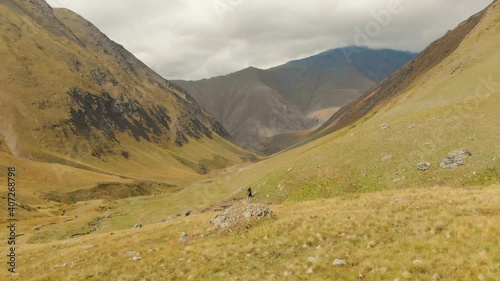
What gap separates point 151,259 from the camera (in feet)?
79.8

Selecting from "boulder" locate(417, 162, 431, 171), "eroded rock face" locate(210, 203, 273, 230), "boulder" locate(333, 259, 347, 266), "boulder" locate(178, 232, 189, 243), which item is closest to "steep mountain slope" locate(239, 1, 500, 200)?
"boulder" locate(417, 162, 431, 171)

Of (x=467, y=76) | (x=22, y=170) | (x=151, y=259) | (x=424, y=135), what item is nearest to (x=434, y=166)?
(x=424, y=135)

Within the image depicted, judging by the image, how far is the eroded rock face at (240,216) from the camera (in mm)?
28805

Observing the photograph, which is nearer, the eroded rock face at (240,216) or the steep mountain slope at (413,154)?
the eroded rock face at (240,216)

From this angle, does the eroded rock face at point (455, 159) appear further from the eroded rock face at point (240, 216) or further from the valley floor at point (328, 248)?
the eroded rock face at point (240, 216)

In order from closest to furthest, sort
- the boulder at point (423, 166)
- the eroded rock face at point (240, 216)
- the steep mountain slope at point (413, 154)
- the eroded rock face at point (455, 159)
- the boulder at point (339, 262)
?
1. the boulder at point (339, 262)
2. the eroded rock face at point (240, 216)
3. the steep mountain slope at point (413, 154)
4. the eroded rock face at point (455, 159)
5. the boulder at point (423, 166)

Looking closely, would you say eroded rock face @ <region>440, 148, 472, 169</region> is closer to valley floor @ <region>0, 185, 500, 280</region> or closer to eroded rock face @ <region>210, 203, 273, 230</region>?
valley floor @ <region>0, 185, 500, 280</region>

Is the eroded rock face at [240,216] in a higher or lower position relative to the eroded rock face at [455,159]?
higher

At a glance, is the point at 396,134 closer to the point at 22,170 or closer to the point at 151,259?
the point at 151,259

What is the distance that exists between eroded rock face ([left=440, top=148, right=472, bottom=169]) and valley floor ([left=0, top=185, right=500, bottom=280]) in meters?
10.5

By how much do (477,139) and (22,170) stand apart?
495ft

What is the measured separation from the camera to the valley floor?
53.6 feet

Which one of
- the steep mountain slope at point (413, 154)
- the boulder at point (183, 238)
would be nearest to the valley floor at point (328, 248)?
the boulder at point (183, 238)

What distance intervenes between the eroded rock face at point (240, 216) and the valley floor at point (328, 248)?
88 cm
